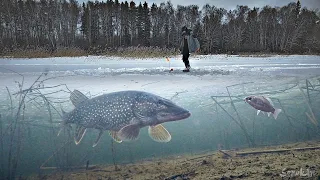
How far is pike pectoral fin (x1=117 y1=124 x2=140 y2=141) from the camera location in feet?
6.16

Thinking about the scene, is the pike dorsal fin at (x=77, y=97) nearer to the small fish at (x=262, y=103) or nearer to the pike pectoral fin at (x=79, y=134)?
the pike pectoral fin at (x=79, y=134)

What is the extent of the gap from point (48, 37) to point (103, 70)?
17.3 inches

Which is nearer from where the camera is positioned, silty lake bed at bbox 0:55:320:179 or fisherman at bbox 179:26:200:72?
silty lake bed at bbox 0:55:320:179

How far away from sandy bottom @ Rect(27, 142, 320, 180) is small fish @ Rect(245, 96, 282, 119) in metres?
0.29

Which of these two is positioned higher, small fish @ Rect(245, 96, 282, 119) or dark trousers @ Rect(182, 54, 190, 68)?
dark trousers @ Rect(182, 54, 190, 68)

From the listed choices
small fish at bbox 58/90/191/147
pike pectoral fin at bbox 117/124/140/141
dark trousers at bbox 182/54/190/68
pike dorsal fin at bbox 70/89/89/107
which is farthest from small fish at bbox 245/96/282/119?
pike dorsal fin at bbox 70/89/89/107

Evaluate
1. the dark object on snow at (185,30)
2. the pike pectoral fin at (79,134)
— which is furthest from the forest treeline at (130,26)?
the pike pectoral fin at (79,134)

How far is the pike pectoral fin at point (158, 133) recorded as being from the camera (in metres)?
1.94

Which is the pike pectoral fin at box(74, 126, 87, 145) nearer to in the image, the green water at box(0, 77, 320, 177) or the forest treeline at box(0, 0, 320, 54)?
the green water at box(0, 77, 320, 177)

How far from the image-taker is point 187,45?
219 cm

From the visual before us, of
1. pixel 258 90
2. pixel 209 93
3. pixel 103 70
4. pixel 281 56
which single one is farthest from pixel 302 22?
pixel 103 70

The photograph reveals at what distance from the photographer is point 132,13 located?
1.96 meters

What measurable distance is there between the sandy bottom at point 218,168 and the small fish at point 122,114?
0.19m

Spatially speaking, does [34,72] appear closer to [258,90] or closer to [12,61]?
[12,61]
